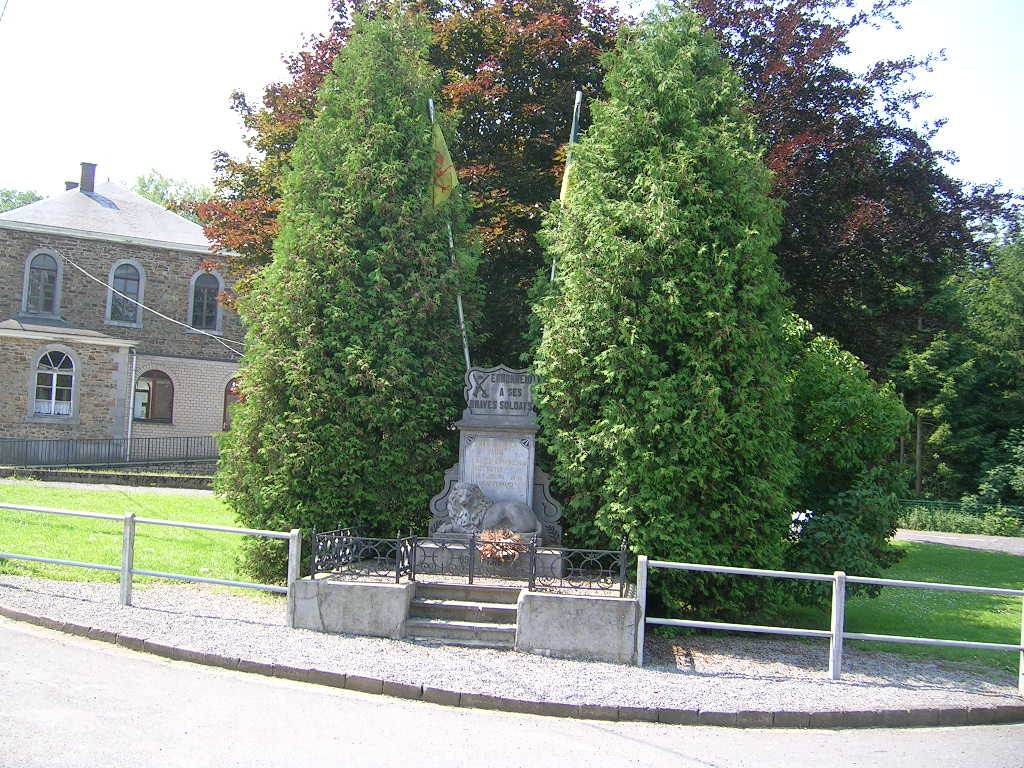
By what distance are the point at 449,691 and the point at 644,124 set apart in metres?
7.03

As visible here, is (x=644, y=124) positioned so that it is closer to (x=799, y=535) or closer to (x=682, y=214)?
(x=682, y=214)

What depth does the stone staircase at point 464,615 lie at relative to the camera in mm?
9406

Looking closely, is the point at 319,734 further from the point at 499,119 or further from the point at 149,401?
the point at 149,401

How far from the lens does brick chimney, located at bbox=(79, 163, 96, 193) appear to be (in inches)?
1448

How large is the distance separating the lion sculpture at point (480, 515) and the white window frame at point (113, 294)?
2755cm

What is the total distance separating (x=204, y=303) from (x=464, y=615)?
2978 cm

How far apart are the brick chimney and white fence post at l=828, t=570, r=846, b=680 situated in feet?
118

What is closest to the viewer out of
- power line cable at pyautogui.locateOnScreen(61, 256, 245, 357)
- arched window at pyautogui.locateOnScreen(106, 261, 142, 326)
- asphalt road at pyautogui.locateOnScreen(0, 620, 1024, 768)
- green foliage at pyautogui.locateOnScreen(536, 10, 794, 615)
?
asphalt road at pyautogui.locateOnScreen(0, 620, 1024, 768)

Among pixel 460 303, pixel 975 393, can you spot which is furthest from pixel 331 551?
pixel 975 393

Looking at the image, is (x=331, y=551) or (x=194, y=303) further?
(x=194, y=303)

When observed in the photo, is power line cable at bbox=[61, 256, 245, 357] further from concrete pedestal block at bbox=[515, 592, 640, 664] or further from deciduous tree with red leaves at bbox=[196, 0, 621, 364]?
concrete pedestal block at bbox=[515, 592, 640, 664]

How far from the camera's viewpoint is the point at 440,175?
41.6 feet

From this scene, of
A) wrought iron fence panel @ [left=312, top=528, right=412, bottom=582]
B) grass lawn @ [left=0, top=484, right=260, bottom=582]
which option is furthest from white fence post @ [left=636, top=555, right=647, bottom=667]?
grass lawn @ [left=0, top=484, right=260, bottom=582]

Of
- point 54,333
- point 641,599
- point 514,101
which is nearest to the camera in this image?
point 641,599
